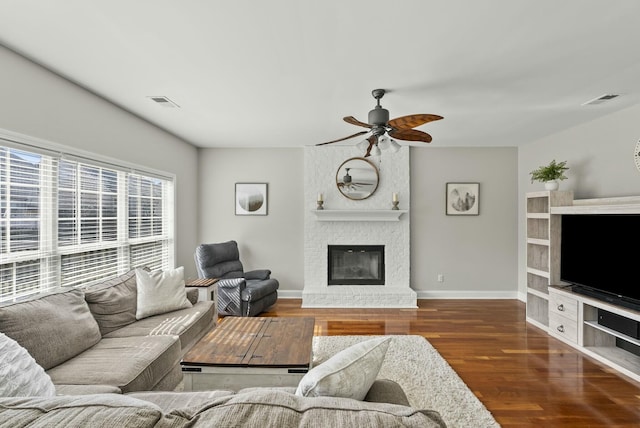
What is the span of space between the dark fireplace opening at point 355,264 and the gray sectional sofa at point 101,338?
110 inches

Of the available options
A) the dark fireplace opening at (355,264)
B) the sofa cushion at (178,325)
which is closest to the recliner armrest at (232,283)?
the sofa cushion at (178,325)

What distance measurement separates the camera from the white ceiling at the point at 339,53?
1785mm

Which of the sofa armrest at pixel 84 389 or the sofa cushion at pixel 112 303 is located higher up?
the sofa cushion at pixel 112 303

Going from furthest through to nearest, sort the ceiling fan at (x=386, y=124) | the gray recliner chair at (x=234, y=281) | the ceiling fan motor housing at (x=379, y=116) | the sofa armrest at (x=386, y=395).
Answer: the gray recliner chair at (x=234, y=281) < the ceiling fan motor housing at (x=379, y=116) < the ceiling fan at (x=386, y=124) < the sofa armrest at (x=386, y=395)

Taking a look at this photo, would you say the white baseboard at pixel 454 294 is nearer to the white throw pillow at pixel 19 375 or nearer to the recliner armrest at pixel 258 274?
the recliner armrest at pixel 258 274

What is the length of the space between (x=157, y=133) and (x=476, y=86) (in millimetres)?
3817

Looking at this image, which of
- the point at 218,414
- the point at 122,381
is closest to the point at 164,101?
the point at 122,381

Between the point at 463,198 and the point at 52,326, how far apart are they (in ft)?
17.8

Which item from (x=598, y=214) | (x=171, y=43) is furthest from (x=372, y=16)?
(x=598, y=214)

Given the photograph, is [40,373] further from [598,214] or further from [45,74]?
[598,214]

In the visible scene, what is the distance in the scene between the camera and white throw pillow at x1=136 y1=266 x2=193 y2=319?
2889 mm

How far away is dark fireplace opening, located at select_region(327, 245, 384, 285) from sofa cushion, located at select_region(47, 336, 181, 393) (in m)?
3.20

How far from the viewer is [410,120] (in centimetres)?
261

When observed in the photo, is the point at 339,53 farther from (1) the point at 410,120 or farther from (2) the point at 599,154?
(2) the point at 599,154
